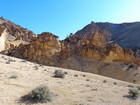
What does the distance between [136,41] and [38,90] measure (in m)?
107

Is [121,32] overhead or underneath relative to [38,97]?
overhead

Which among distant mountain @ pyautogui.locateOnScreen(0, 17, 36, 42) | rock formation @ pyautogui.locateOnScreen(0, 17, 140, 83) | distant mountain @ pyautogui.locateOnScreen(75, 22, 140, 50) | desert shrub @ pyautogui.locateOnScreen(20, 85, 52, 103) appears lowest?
desert shrub @ pyautogui.locateOnScreen(20, 85, 52, 103)

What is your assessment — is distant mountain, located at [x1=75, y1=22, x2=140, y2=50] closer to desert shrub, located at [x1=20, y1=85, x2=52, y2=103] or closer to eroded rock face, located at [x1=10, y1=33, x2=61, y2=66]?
eroded rock face, located at [x1=10, y1=33, x2=61, y2=66]

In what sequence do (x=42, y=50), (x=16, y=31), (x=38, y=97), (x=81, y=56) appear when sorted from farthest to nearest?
1. (x=16, y=31)
2. (x=81, y=56)
3. (x=42, y=50)
4. (x=38, y=97)

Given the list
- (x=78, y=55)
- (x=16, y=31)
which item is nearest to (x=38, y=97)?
(x=78, y=55)

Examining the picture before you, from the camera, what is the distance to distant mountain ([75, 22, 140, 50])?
11684cm

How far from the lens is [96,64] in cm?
5766

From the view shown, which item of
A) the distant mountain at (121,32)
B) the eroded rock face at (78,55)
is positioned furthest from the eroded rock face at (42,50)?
the distant mountain at (121,32)

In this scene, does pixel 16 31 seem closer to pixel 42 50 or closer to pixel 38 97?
pixel 42 50

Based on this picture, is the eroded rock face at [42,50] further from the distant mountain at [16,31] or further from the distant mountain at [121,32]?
the distant mountain at [121,32]

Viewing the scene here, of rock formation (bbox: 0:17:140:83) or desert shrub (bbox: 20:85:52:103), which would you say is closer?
desert shrub (bbox: 20:85:52:103)

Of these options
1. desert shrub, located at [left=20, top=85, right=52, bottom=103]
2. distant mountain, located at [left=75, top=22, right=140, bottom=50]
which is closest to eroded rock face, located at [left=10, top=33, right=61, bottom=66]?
desert shrub, located at [left=20, top=85, right=52, bottom=103]

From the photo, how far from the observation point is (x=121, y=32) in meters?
142

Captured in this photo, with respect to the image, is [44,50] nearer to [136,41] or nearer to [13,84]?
[13,84]
